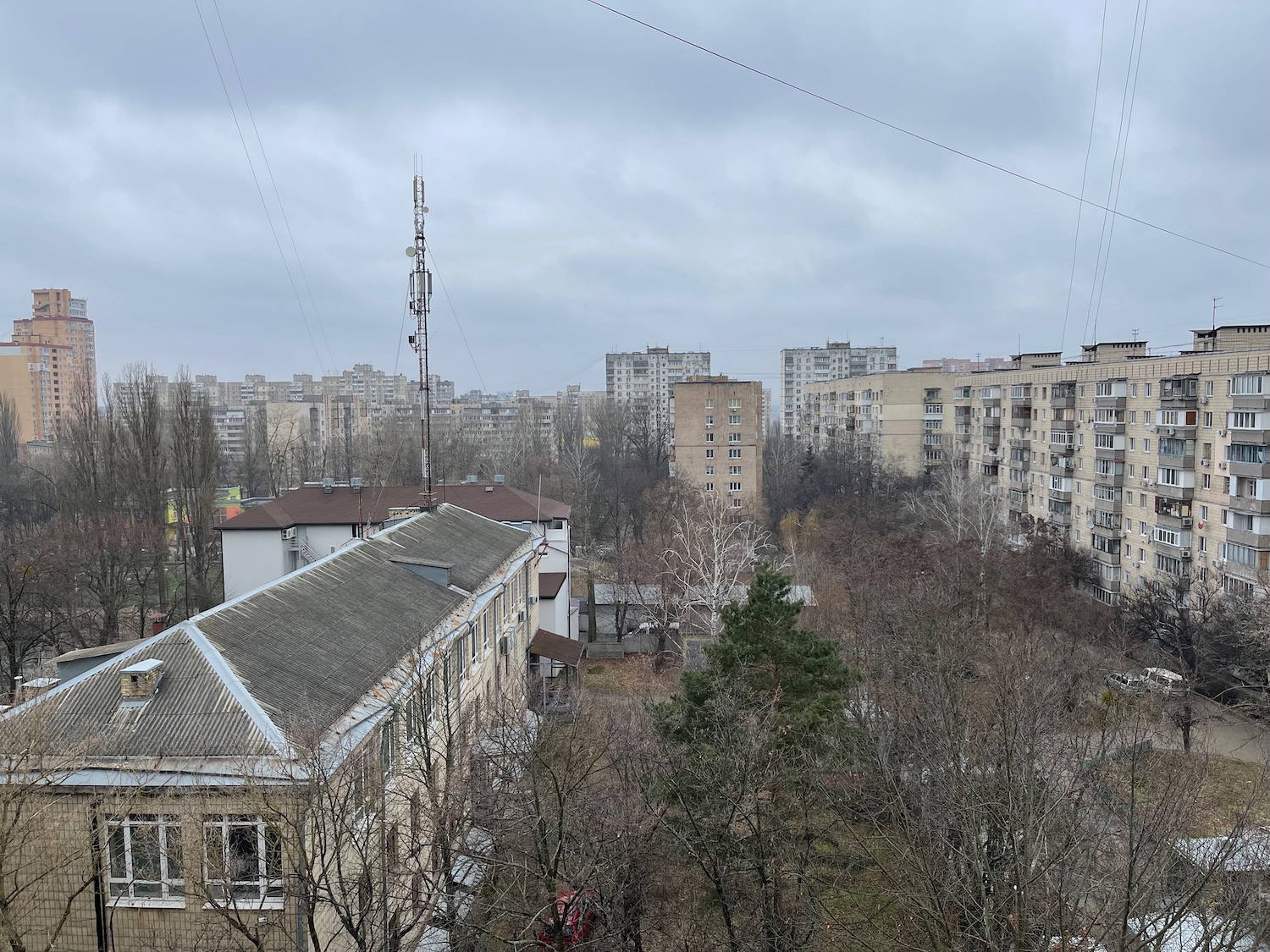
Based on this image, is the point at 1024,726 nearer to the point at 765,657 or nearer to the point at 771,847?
the point at 771,847

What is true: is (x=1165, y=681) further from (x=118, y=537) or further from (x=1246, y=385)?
(x=118, y=537)

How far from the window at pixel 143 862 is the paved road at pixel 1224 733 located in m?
19.0

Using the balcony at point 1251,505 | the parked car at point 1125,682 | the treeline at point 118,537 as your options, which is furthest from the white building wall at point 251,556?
the balcony at point 1251,505

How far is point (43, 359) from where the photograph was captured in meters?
94.9

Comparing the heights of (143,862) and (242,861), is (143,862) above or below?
below

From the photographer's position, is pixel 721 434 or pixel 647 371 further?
pixel 647 371

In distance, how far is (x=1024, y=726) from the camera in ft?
35.5

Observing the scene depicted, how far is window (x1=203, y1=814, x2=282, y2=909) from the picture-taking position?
7652 millimetres

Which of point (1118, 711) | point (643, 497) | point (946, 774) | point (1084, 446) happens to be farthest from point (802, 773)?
point (643, 497)

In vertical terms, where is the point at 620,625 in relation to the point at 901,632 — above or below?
below

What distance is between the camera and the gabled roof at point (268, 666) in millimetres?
8891

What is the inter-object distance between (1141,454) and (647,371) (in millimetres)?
72312

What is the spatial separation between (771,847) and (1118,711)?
8.16 m

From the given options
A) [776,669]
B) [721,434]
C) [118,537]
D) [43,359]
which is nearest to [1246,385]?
[776,669]
